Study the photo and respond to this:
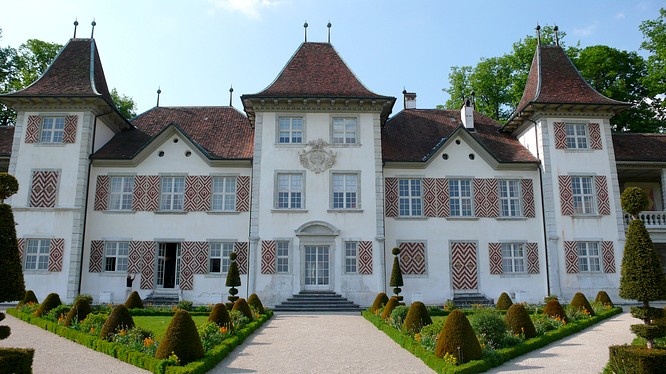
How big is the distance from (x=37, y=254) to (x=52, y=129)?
5.99 metres

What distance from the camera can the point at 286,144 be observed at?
949 inches

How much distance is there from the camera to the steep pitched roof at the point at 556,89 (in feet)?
81.5

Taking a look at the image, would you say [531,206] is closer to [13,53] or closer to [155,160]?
[155,160]

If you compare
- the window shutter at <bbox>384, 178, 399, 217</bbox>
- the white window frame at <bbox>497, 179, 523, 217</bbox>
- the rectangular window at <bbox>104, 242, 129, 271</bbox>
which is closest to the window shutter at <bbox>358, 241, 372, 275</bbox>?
the window shutter at <bbox>384, 178, 399, 217</bbox>

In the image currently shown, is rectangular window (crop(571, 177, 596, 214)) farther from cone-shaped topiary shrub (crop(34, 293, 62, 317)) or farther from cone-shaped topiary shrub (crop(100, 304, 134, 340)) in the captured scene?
cone-shaped topiary shrub (crop(34, 293, 62, 317))

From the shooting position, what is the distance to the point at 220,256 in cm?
2373

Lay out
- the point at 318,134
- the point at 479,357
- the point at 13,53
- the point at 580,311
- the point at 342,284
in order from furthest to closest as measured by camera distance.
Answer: the point at 13,53, the point at 318,134, the point at 342,284, the point at 580,311, the point at 479,357

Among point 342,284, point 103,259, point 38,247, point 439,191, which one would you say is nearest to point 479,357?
point 342,284

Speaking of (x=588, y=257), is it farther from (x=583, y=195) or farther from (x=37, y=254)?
(x=37, y=254)

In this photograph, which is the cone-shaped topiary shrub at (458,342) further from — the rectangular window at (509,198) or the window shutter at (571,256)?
the window shutter at (571,256)

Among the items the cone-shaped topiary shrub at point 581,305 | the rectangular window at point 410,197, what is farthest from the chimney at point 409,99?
the cone-shaped topiary shrub at point 581,305

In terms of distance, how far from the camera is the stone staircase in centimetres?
2183

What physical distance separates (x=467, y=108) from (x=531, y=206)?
6541mm

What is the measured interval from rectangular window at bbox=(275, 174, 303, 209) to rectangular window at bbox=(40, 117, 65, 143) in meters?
10.7
